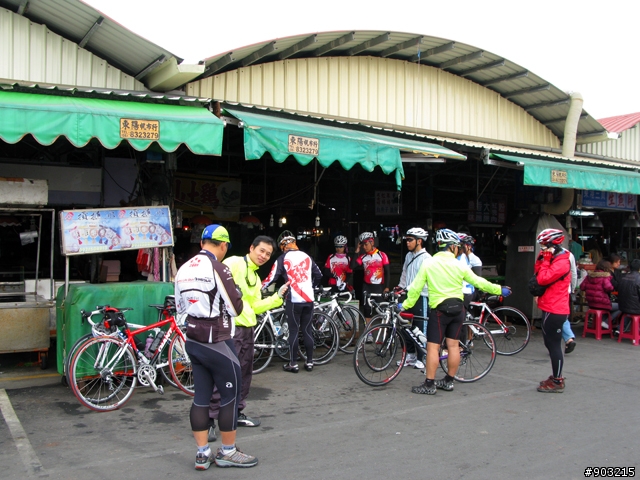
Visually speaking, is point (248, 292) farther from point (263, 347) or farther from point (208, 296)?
point (263, 347)

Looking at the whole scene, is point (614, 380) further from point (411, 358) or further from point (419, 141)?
point (419, 141)

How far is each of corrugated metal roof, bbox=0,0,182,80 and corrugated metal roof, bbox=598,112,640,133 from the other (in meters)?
13.6

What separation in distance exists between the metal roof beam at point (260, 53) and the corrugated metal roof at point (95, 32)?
5.69 ft

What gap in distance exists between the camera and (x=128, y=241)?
24.1 feet

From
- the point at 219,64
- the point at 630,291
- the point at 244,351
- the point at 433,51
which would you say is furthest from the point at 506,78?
the point at 244,351

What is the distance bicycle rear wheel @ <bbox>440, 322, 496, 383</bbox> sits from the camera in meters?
7.19

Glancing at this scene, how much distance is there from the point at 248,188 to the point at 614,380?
8.12 metres

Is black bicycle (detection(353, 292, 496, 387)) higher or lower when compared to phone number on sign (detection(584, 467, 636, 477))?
higher

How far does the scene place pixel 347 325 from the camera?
907 centimetres

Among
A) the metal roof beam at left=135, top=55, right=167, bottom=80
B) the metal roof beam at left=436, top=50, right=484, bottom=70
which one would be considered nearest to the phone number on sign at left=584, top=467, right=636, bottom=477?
the metal roof beam at left=135, top=55, right=167, bottom=80

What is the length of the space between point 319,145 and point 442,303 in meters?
2.86

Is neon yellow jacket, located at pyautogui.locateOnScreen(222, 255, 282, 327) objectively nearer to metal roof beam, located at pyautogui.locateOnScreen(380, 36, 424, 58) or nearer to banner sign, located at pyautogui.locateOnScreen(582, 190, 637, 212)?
metal roof beam, located at pyautogui.locateOnScreen(380, 36, 424, 58)

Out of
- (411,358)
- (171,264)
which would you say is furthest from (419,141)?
(171,264)

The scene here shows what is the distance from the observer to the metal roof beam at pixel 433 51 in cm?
1233
